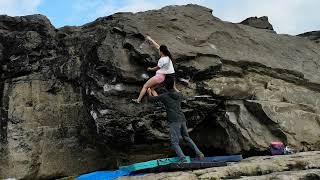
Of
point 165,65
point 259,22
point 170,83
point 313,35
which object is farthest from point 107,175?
point 313,35

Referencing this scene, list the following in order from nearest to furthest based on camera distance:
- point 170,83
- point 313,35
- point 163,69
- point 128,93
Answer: point 170,83, point 163,69, point 128,93, point 313,35

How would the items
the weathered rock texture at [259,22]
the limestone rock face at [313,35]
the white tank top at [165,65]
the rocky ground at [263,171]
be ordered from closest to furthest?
the rocky ground at [263,171] → the white tank top at [165,65] → the weathered rock texture at [259,22] → the limestone rock face at [313,35]

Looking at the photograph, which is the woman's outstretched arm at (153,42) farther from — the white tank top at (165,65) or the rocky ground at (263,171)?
the rocky ground at (263,171)

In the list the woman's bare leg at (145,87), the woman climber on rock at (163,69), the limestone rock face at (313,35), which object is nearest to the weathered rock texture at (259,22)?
the limestone rock face at (313,35)

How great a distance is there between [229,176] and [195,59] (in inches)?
189

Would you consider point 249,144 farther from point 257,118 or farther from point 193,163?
point 193,163

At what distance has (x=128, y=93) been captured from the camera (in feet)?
43.2

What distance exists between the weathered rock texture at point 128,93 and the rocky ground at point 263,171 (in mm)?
2415

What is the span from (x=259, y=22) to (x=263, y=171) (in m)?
10.5

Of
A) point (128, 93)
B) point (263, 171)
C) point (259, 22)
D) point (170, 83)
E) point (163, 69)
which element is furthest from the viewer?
point (259, 22)

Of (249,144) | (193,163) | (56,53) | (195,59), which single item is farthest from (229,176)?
(56,53)

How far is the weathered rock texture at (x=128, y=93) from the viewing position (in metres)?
13.2

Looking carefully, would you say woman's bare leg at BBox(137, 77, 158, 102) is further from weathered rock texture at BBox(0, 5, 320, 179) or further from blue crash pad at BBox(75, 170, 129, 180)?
blue crash pad at BBox(75, 170, 129, 180)

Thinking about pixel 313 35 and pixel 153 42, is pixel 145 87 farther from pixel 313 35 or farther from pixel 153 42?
pixel 313 35
